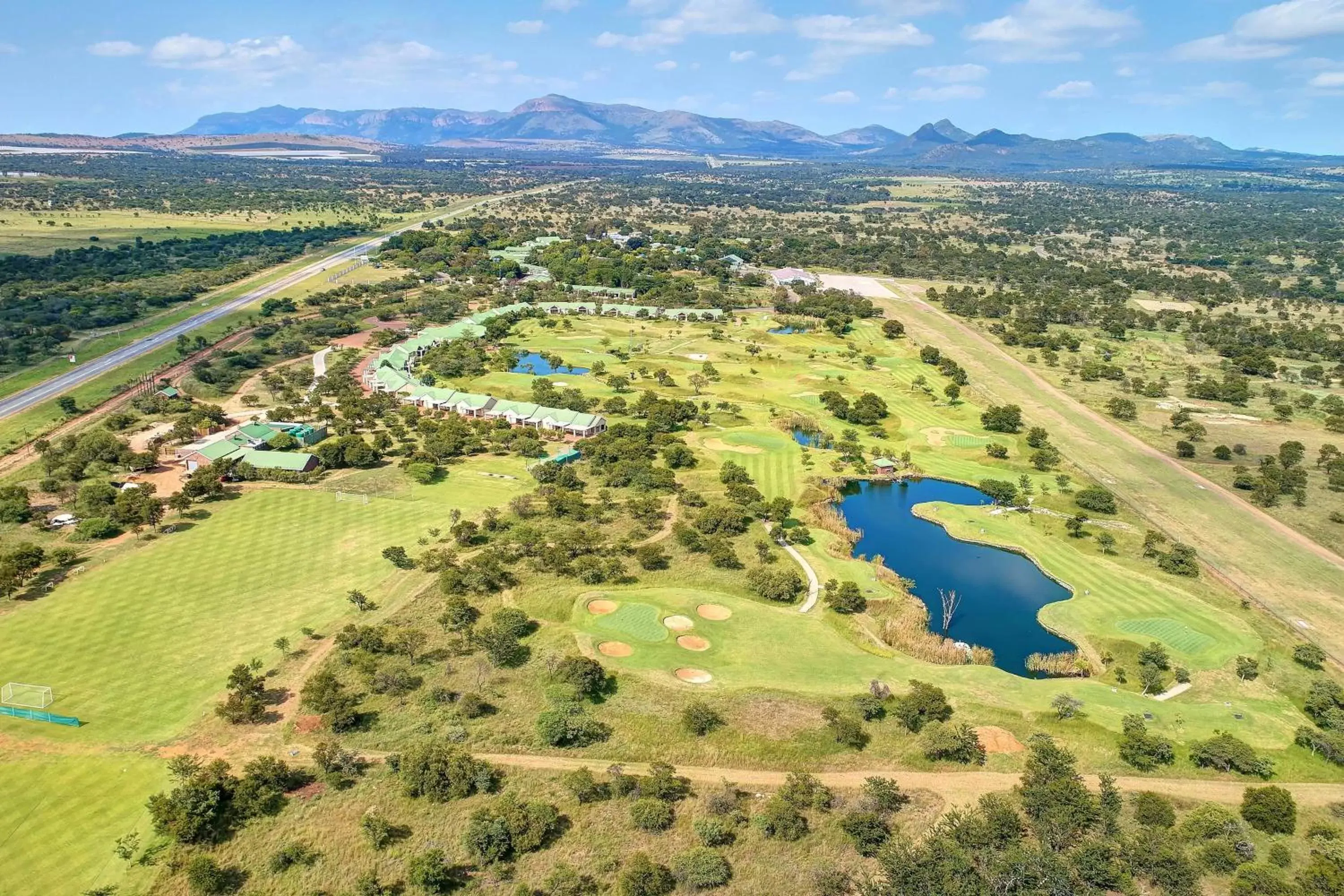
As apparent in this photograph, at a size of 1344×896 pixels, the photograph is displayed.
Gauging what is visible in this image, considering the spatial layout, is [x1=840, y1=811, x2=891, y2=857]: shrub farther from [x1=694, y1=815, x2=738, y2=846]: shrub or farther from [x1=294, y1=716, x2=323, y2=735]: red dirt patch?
[x1=294, y1=716, x2=323, y2=735]: red dirt patch

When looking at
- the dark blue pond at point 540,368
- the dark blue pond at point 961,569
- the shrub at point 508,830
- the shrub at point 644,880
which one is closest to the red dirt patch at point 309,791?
the shrub at point 508,830

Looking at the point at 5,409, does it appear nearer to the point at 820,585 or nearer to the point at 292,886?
the point at 292,886

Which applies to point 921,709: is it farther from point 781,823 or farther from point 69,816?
point 69,816

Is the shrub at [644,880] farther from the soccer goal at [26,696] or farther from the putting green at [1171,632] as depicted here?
the putting green at [1171,632]

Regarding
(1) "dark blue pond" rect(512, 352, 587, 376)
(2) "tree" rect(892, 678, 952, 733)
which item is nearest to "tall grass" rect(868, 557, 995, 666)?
(2) "tree" rect(892, 678, 952, 733)

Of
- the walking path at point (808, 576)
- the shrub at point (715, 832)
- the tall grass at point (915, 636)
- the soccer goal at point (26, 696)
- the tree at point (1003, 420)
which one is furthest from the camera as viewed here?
the tree at point (1003, 420)

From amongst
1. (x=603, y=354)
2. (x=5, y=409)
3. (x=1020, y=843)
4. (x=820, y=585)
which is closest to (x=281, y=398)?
(x=5, y=409)

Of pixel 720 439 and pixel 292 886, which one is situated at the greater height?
pixel 720 439
